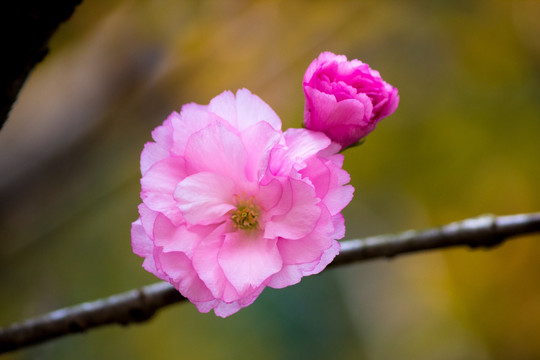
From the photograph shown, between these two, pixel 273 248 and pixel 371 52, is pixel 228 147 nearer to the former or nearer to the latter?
pixel 273 248

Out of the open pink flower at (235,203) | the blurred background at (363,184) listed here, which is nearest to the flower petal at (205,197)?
the open pink flower at (235,203)

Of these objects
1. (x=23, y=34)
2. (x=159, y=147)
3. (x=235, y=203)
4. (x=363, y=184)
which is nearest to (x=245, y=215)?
(x=235, y=203)

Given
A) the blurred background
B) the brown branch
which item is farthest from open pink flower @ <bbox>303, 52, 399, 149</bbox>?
the blurred background

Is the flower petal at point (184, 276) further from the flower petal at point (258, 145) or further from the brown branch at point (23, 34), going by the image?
the brown branch at point (23, 34)

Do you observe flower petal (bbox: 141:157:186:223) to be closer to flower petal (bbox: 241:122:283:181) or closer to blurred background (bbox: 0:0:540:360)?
flower petal (bbox: 241:122:283:181)

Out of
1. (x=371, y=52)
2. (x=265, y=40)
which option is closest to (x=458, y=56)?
(x=371, y=52)

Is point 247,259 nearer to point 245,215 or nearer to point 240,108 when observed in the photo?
point 245,215
